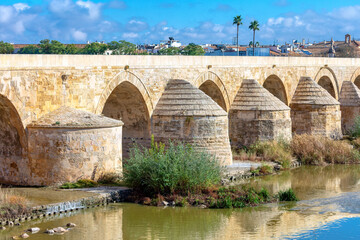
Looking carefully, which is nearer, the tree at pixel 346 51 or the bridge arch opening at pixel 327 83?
the bridge arch opening at pixel 327 83

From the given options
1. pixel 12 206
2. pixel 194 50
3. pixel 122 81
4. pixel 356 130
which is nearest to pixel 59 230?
pixel 12 206

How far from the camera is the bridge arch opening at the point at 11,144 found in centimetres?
1517

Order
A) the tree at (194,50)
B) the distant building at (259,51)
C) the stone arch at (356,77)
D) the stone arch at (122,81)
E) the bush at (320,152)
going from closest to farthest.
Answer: the stone arch at (122,81)
the bush at (320,152)
the stone arch at (356,77)
the distant building at (259,51)
the tree at (194,50)

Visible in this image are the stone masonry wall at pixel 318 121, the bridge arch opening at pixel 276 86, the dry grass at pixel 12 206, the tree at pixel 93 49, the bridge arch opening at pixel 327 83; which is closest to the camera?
→ the dry grass at pixel 12 206

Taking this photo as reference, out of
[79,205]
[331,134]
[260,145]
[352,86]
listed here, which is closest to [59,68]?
[79,205]

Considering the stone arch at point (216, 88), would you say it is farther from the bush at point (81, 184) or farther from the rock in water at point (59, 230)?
the rock in water at point (59, 230)

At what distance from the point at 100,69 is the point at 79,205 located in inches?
180

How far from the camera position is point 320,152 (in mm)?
21422

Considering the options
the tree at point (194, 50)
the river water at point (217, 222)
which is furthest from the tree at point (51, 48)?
the river water at point (217, 222)

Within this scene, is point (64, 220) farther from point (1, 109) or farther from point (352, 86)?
point (352, 86)

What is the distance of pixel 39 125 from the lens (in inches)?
596

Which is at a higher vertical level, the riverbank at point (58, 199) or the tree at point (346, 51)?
the tree at point (346, 51)

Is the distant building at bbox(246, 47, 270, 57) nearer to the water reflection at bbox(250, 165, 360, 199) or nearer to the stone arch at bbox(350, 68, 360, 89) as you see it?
the stone arch at bbox(350, 68, 360, 89)

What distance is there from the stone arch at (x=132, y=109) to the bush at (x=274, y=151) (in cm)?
400
